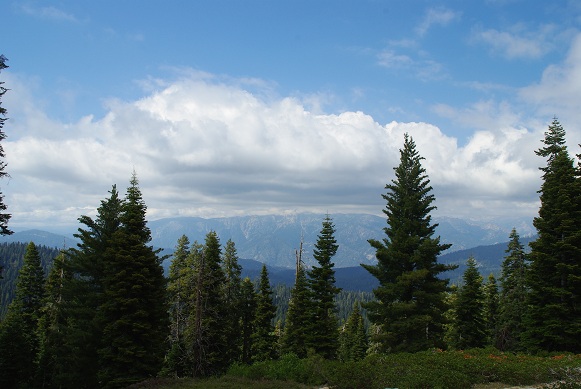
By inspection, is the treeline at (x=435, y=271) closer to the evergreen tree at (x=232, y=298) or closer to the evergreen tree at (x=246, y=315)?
the evergreen tree at (x=232, y=298)

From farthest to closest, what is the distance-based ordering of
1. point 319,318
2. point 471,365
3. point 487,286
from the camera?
point 487,286, point 319,318, point 471,365

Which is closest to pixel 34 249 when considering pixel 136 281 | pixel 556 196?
pixel 136 281

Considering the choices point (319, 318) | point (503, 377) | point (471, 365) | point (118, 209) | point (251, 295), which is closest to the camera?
point (503, 377)

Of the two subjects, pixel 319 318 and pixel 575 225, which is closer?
pixel 575 225

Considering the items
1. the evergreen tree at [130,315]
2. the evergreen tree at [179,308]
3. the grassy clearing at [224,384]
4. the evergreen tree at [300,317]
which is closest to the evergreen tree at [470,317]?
the evergreen tree at [300,317]

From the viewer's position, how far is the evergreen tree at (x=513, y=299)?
37938 millimetres

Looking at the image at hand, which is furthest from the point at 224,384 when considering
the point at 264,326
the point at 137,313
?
the point at 264,326

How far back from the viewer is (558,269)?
2503cm

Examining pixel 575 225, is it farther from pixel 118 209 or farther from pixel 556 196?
pixel 118 209

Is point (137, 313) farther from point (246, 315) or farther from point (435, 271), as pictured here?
point (246, 315)

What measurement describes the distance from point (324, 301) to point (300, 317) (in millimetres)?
3682

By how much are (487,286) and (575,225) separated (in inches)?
1293

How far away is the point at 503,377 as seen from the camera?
1484 cm

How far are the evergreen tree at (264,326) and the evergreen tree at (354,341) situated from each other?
22.5m
